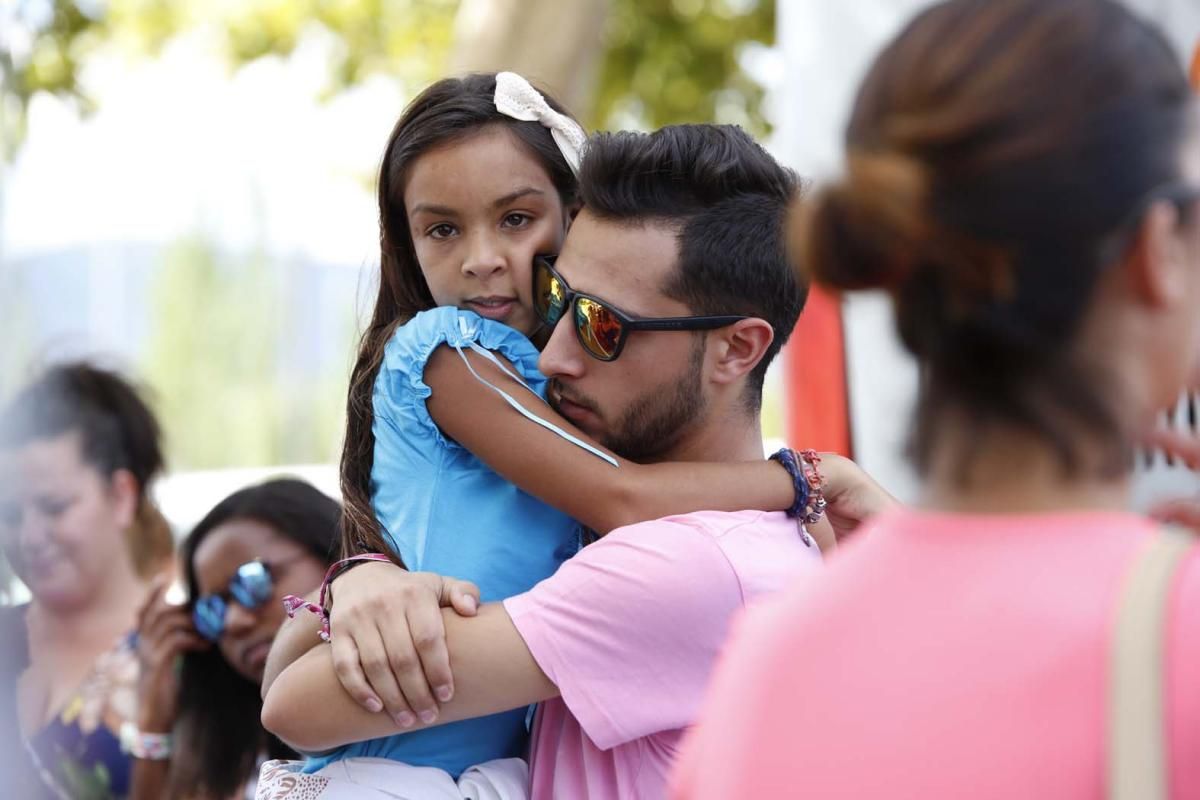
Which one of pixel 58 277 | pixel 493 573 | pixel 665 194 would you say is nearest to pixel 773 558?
pixel 493 573

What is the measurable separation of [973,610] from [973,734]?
92 millimetres

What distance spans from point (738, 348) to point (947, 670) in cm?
112

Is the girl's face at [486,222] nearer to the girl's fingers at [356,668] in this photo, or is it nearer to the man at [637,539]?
the man at [637,539]

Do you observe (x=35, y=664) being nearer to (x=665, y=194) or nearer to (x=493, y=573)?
(x=493, y=573)

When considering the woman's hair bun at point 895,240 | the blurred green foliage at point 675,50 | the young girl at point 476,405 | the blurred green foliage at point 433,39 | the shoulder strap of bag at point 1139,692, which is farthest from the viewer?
the blurred green foliage at point 675,50

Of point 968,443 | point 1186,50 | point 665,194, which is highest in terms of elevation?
point 1186,50

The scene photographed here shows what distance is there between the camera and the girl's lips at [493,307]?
2.33 metres

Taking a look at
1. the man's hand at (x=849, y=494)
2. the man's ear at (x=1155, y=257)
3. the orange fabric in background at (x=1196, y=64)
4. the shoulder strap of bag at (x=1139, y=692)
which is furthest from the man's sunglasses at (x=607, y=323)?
the orange fabric in background at (x=1196, y=64)

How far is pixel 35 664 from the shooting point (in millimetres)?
4211

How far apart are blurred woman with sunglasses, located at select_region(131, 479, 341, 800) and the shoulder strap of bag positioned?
2.89 meters

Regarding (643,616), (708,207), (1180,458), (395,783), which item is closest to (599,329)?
(708,207)

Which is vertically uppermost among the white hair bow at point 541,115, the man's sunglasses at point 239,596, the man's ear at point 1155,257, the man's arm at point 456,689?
the white hair bow at point 541,115

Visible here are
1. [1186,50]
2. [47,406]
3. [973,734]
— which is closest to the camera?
→ [973,734]

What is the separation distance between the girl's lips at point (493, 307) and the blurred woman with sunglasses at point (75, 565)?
79.1 inches
